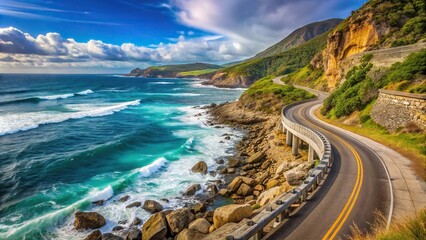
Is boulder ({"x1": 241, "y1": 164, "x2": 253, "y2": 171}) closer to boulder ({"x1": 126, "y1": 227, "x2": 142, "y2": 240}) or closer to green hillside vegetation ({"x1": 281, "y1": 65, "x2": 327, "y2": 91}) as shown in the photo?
boulder ({"x1": 126, "y1": 227, "x2": 142, "y2": 240})

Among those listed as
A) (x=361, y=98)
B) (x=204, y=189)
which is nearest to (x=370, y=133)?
(x=361, y=98)

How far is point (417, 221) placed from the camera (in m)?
7.58

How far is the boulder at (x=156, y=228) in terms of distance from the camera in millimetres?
17438

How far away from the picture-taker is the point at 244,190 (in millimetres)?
24000

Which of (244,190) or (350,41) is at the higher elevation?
(350,41)

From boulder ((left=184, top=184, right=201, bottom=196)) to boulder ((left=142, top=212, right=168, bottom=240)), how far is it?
6.28m

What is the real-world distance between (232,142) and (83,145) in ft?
79.4

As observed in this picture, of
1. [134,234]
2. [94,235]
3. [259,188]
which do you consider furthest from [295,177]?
[94,235]

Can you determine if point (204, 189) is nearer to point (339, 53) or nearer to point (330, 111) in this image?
point (330, 111)

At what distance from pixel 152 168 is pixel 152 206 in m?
9.39

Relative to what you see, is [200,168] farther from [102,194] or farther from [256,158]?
[102,194]

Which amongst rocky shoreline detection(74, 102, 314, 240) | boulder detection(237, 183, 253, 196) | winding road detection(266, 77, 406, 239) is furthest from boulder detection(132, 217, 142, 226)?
winding road detection(266, 77, 406, 239)

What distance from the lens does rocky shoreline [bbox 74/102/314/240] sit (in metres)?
15.9

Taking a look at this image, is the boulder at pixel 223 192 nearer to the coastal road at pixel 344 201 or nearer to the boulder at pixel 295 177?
the boulder at pixel 295 177
